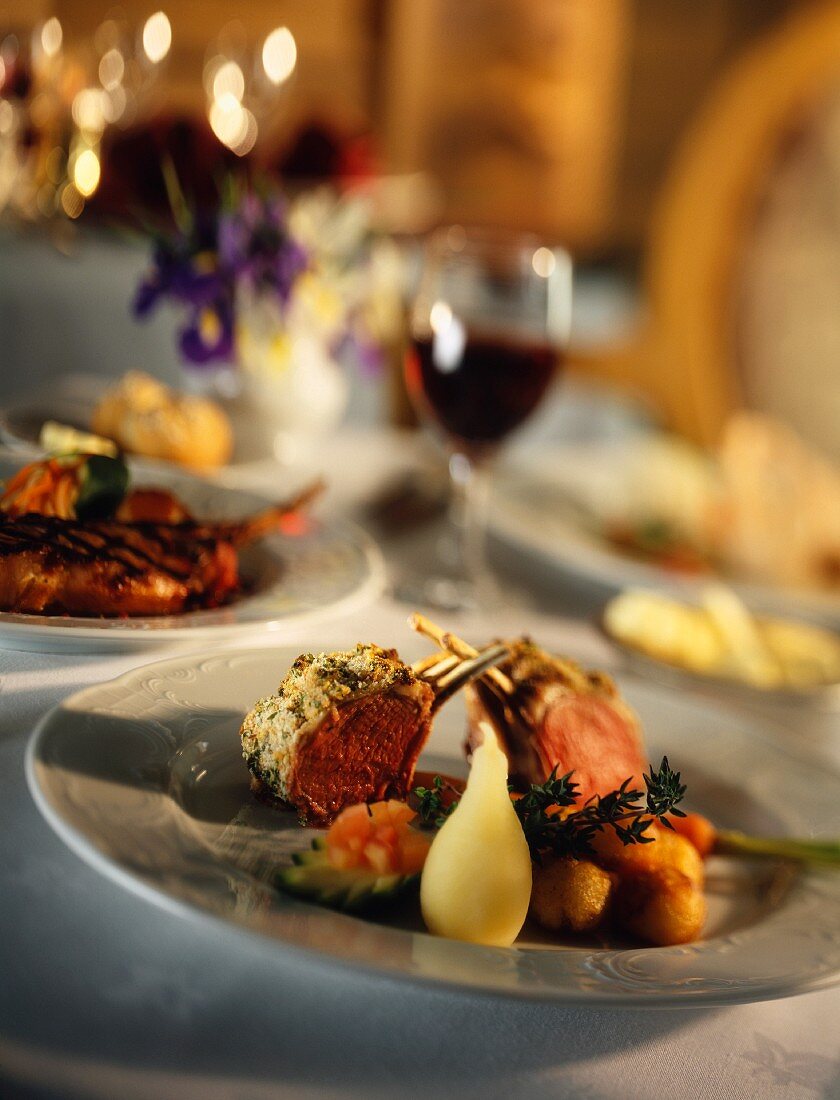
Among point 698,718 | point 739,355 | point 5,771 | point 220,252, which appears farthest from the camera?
point 739,355

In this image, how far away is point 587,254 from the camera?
5.62 meters

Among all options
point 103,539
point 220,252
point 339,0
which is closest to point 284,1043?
point 103,539

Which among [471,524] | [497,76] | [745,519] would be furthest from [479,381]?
[497,76]

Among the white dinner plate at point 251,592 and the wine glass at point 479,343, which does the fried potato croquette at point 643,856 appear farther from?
the wine glass at point 479,343

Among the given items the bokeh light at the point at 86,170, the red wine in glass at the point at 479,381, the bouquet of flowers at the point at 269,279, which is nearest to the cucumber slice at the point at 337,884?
the red wine in glass at the point at 479,381

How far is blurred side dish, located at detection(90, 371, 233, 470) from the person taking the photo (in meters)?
1.28

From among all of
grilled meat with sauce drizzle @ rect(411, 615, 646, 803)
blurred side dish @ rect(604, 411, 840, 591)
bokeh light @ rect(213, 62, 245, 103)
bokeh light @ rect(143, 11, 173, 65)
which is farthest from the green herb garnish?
bokeh light @ rect(213, 62, 245, 103)

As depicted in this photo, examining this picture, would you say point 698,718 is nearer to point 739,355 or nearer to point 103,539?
point 103,539

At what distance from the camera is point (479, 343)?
51.4 inches

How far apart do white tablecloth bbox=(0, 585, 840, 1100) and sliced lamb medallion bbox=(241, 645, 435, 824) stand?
3.8 inches

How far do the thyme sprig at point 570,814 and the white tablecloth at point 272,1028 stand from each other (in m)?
0.09

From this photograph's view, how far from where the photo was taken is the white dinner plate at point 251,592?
29.1 inches

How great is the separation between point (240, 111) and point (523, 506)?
78 centimetres

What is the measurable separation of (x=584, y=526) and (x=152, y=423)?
60 cm
